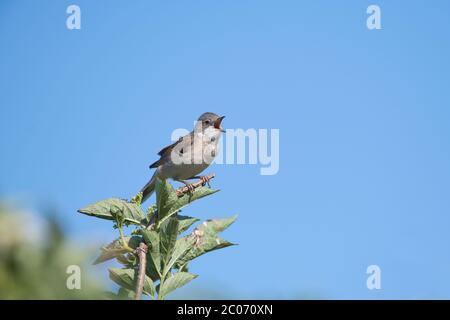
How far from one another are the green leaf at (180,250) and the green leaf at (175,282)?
0.11m

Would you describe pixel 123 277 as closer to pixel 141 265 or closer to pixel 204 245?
pixel 141 265

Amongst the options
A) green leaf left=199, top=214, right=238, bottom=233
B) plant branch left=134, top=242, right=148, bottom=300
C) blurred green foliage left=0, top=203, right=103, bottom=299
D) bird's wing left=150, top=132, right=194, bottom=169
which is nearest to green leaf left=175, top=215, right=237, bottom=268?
green leaf left=199, top=214, right=238, bottom=233

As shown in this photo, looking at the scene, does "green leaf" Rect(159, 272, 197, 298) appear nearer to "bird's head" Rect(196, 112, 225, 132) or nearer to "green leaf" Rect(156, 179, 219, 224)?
"green leaf" Rect(156, 179, 219, 224)

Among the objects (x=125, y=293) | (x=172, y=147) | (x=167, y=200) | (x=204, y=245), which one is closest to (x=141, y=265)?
(x=125, y=293)

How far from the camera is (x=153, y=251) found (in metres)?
3.52

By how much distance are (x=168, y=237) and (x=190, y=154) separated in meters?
5.03

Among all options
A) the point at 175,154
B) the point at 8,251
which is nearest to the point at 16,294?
the point at 8,251

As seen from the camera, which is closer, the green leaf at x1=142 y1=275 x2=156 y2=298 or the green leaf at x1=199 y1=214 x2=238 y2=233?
the green leaf at x1=142 y1=275 x2=156 y2=298

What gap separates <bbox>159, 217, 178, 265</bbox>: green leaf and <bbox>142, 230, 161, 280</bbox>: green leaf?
6 centimetres

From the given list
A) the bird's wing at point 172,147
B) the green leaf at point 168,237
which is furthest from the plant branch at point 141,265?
the bird's wing at point 172,147

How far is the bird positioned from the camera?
8391mm

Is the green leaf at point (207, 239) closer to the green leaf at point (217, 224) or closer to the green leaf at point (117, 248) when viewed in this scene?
the green leaf at point (217, 224)
